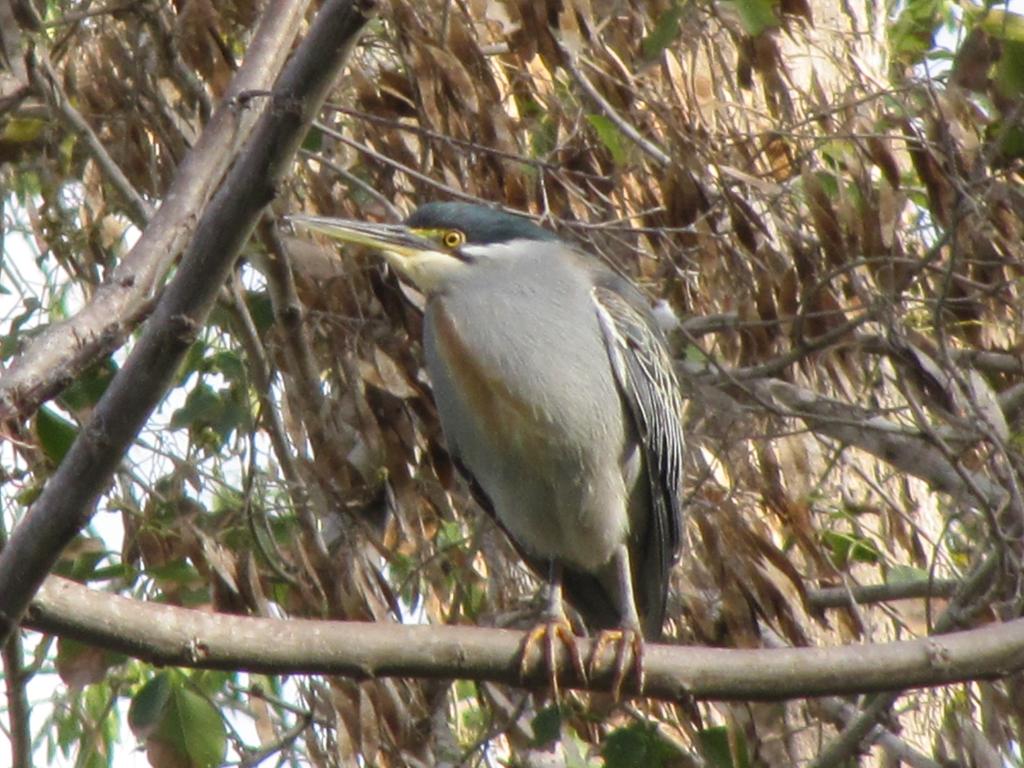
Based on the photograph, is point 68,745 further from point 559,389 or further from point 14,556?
point 14,556

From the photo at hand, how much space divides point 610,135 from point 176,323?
1969 mm

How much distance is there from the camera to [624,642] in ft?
11.5

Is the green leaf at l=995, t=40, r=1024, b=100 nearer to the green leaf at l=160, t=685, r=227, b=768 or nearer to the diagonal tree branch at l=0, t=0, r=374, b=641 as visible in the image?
the diagonal tree branch at l=0, t=0, r=374, b=641

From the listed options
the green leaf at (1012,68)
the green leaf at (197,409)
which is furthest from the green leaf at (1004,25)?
the green leaf at (197,409)

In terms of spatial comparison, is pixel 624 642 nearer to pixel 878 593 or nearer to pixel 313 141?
pixel 878 593

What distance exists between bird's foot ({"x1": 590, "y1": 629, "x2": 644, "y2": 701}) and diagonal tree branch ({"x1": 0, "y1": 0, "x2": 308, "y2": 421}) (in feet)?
4.33

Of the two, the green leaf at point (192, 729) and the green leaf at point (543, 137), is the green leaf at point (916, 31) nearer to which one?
the green leaf at point (543, 137)

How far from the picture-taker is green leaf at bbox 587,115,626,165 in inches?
158

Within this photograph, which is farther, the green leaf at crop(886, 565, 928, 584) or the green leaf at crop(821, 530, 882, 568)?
the green leaf at crop(821, 530, 882, 568)

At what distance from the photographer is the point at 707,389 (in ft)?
15.2

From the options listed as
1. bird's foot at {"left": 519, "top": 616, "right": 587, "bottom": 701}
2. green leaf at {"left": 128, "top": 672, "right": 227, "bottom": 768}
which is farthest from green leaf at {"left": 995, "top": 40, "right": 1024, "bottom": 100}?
green leaf at {"left": 128, "top": 672, "right": 227, "bottom": 768}

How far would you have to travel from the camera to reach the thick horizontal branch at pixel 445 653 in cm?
249

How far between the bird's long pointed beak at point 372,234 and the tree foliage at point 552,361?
0.54ft

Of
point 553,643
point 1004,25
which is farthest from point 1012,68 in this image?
point 553,643
